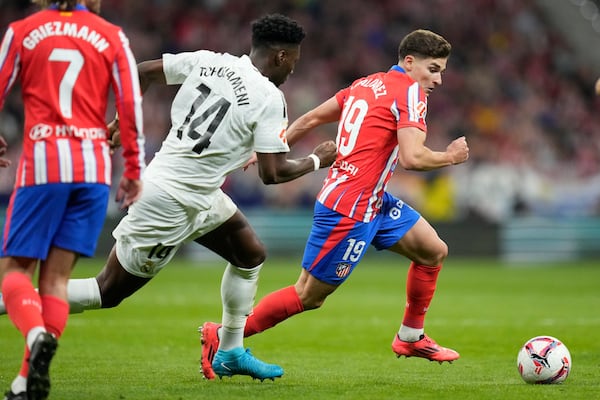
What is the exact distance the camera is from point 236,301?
6902 mm

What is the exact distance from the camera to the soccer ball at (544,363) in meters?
6.74

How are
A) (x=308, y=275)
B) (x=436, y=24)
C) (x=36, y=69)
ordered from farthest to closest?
(x=436, y=24)
(x=308, y=275)
(x=36, y=69)

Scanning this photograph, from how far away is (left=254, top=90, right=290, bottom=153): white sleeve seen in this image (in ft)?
20.7

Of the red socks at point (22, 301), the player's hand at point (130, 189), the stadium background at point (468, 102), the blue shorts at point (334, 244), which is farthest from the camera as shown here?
the stadium background at point (468, 102)

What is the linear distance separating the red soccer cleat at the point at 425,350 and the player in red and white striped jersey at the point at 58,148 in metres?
2.82

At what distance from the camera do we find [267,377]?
6770 millimetres

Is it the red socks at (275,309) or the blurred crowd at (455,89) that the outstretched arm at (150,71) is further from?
the blurred crowd at (455,89)

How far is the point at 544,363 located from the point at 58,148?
11.6 feet

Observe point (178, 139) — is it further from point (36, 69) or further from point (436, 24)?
point (436, 24)

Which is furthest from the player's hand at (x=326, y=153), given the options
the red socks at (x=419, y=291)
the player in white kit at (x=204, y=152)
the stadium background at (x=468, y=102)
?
the stadium background at (x=468, y=102)

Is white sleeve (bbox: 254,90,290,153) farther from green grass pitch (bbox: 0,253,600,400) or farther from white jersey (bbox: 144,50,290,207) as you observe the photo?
green grass pitch (bbox: 0,253,600,400)

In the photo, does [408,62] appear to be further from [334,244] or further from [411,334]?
[411,334]

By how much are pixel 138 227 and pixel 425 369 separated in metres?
2.74

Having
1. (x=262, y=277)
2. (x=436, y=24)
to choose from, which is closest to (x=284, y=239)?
(x=262, y=277)
